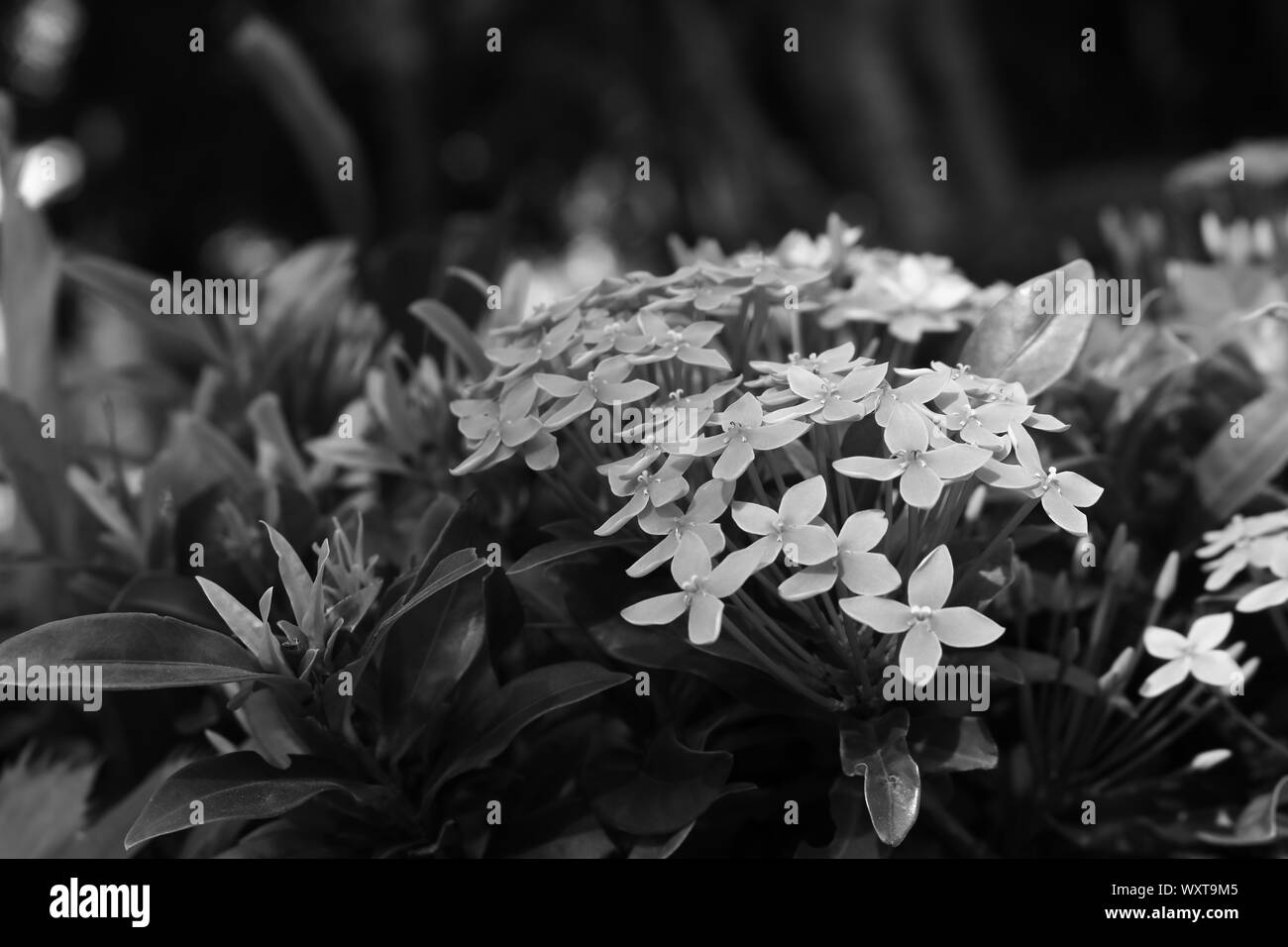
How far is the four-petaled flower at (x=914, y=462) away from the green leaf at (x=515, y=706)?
8.4 inches

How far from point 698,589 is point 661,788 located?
0.17 m

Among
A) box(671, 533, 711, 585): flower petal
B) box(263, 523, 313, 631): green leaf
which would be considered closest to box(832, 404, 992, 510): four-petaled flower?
box(671, 533, 711, 585): flower petal

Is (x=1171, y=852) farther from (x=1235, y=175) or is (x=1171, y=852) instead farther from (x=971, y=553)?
(x=1235, y=175)

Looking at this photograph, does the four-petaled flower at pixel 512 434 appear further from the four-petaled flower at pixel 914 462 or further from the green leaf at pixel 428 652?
the four-petaled flower at pixel 914 462

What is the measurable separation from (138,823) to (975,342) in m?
0.68

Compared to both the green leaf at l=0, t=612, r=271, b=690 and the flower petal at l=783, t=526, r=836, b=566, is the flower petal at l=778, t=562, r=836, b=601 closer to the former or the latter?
the flower petal at l=783, t=526, r=836, b=566

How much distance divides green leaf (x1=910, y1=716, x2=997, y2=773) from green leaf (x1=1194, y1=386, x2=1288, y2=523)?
1.21 feet

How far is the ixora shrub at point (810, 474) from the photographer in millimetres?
668

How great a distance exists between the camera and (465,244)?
4.42 feet

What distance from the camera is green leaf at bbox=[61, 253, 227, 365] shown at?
116cm

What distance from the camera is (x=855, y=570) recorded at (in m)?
0.67

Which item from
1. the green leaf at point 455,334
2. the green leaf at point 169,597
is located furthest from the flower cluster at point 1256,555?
the green leaf at point 169,597

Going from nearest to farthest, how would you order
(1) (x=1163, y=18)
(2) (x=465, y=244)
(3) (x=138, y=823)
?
(3) (x=138, y=823)
(2) (x=465, y=244)
(1) (x=1163, y=18)
